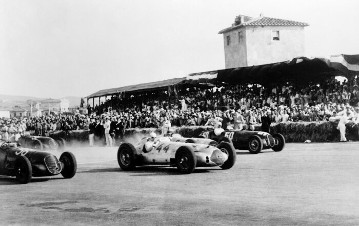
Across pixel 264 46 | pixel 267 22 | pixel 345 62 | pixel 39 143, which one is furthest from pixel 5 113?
pixel 345 62

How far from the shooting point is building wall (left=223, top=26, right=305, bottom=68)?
5162cm

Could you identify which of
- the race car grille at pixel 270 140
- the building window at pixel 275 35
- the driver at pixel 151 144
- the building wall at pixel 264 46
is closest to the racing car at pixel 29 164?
the driver at pixel 151 144

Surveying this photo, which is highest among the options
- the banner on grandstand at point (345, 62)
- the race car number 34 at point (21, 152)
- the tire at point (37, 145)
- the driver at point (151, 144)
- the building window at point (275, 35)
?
the building window at point (275, 35)

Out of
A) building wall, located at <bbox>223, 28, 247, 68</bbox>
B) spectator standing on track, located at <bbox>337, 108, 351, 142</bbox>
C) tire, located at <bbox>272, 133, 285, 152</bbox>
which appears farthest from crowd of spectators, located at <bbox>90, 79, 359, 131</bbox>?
building wall, located at <bbox>223, 28, 247, 68</bbox>

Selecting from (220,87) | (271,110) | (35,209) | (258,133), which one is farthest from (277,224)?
(220,87)

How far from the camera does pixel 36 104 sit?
435ft

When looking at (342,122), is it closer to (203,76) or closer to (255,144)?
(255,144)

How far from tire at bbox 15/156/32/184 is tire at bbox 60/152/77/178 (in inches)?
46.0

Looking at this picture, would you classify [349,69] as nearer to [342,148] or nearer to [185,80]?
[342,148]

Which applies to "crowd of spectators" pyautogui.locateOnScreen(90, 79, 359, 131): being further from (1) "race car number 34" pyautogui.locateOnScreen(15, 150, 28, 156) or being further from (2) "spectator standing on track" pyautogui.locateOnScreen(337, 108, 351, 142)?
(1) "race car number 34" pyautogui.locateOnScreen(15, 150, 28, 156)

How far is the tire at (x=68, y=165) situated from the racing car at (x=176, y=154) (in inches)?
77.4

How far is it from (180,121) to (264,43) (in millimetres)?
23650

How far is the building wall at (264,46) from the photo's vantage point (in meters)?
51.6

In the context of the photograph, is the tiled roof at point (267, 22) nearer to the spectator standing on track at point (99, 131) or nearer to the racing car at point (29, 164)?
the spectator standing on track at point (99, 131)
